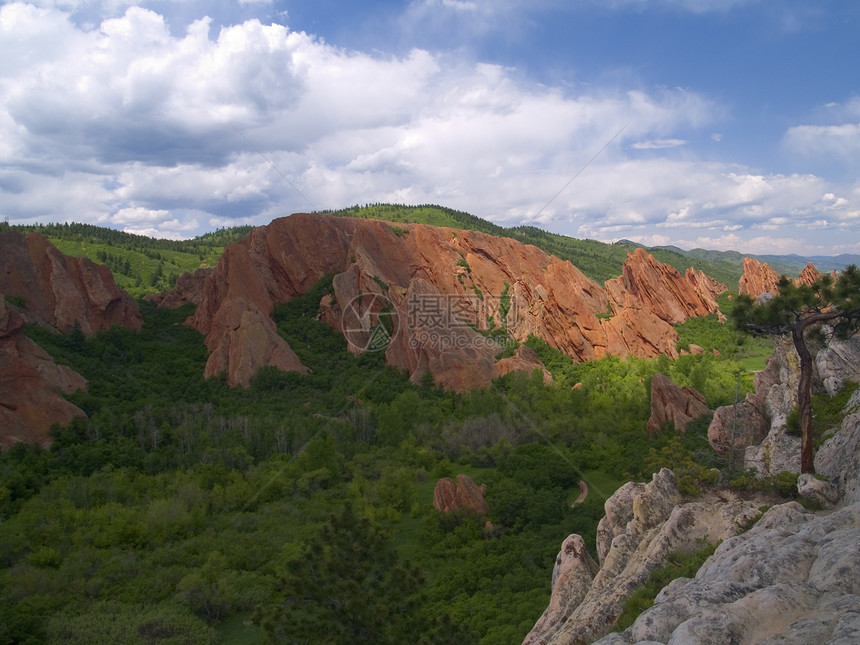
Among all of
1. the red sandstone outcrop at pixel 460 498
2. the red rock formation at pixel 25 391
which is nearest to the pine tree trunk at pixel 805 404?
the red sandstone outcrop at pixel 460 498

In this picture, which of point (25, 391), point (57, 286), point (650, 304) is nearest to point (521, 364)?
point (650, 304)

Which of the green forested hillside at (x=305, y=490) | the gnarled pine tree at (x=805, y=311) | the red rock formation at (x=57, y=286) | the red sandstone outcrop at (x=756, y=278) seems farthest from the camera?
the red sandstone outcrop at (x=756, y=278)

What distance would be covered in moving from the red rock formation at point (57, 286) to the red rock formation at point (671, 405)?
148 feet

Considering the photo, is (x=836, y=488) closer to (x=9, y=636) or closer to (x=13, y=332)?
(x=9, y=636)

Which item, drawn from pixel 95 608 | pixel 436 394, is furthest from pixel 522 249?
pixel 95 608

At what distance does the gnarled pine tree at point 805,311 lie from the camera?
1240 cm

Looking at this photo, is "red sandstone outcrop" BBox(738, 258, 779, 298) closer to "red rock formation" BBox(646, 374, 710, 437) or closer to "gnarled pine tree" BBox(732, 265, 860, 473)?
"red rock formation" BBox(646, 374, 710, 437)

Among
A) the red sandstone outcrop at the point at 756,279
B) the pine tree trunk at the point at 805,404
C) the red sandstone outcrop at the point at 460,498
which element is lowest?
the red sandstone outcrop at the point at 460,498

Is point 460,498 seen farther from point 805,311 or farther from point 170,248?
point 170,248

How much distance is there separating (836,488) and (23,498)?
32180 millimetres

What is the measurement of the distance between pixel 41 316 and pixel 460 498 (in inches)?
1567

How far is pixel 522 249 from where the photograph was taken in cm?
6850

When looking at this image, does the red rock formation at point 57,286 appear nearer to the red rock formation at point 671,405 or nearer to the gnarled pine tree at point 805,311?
the red rock formation at point 671,405

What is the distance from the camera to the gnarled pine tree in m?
12.4
